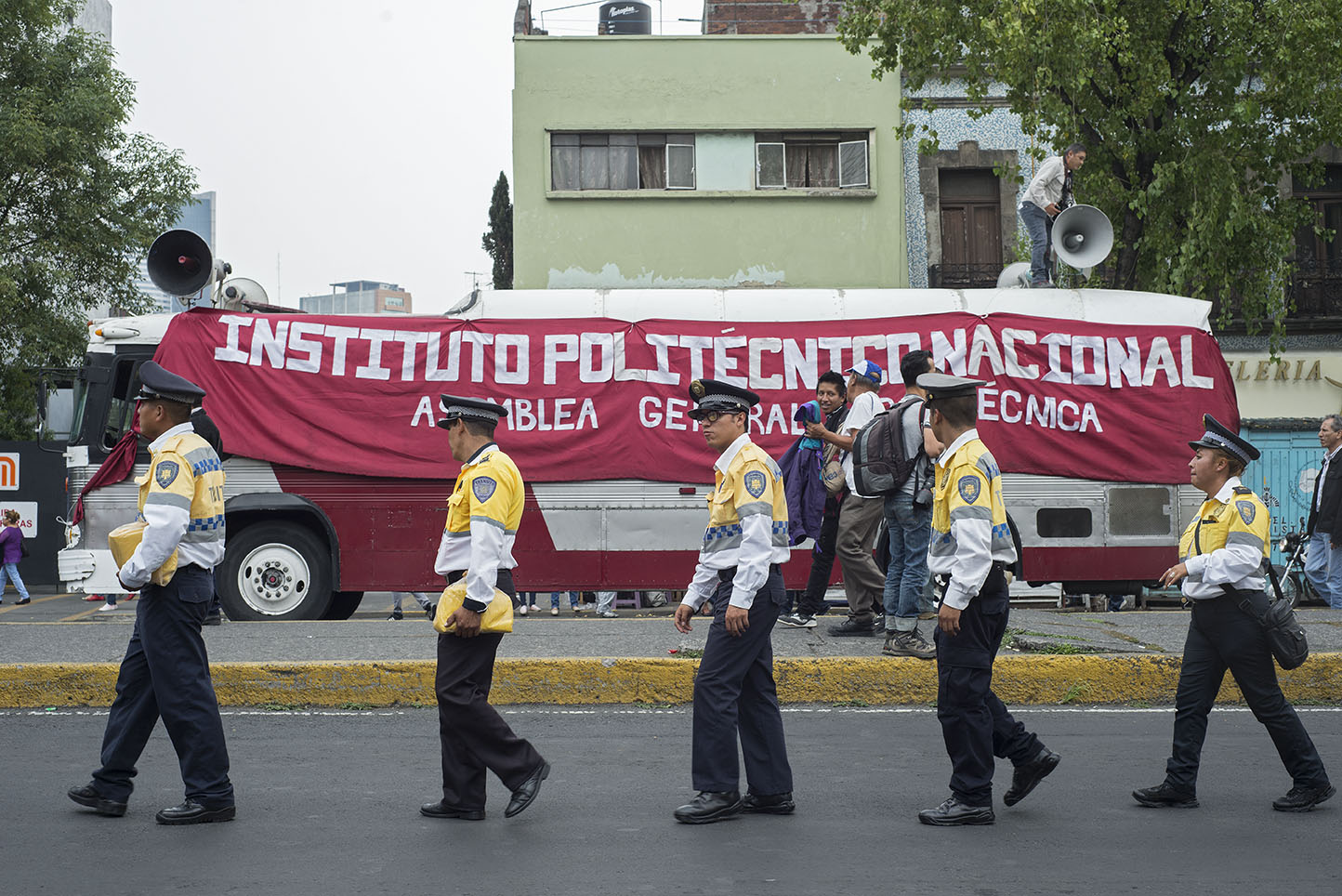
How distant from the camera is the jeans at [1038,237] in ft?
42.1

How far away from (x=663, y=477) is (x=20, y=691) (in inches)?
216

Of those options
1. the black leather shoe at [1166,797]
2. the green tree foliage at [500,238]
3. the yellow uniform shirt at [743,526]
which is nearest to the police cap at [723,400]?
the yellow uniform shirt at [743,526]

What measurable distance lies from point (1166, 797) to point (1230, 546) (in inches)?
43.7

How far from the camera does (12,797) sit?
5.79 metres

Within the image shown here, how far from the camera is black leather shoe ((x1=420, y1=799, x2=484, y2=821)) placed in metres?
5.49

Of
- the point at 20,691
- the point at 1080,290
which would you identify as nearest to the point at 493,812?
the point at 20,691

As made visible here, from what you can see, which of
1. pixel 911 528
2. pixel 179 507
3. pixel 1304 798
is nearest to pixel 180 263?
pixel 911 528

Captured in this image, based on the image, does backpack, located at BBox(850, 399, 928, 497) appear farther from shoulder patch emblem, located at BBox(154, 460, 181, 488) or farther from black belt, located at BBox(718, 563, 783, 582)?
shoulder patch emblem, located at BBox(154, 460, 181, 488)

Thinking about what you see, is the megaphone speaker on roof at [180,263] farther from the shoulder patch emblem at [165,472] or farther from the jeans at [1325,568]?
the jeans at [1325,568]

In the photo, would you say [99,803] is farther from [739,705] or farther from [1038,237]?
[1038,237]

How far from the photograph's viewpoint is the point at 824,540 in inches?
386

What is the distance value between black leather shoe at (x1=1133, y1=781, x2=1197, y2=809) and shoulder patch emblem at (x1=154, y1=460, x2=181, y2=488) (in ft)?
14.1

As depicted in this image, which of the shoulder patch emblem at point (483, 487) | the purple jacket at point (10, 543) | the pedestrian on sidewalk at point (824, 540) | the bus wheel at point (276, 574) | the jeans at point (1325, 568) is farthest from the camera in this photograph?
the purple jacket at point (10, 543)

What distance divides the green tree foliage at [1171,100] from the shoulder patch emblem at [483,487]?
11311mm
